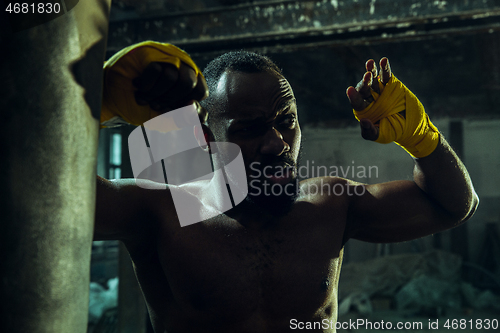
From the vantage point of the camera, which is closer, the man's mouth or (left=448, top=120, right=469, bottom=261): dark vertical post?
the man's mouth

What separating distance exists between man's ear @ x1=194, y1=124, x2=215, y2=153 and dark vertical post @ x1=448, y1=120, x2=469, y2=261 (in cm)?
599

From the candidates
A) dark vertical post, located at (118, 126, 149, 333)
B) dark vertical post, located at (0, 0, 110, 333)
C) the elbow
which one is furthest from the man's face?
dark vertical post, located at (118, 126, 149, 333)

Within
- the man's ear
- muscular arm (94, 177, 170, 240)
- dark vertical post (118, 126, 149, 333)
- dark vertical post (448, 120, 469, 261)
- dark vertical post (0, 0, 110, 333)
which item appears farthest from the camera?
dark vertical post (448, 120, 469, 261)

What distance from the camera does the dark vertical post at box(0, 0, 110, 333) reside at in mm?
438

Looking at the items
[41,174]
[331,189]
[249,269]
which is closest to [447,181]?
[331,189]

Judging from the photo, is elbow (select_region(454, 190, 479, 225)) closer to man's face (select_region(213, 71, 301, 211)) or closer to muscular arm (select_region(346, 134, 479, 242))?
muscular arm (select_region(346, 134, 479, 242))

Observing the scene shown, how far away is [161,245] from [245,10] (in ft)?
5.12

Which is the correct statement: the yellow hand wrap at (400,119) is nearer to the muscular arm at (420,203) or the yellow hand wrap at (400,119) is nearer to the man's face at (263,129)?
the muscular arm at (420,203)

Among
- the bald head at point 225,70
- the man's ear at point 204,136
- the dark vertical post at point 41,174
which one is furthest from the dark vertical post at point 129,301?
the dark vertical post at point 41,174

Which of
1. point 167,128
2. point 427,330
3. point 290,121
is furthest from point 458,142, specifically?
point 167,128

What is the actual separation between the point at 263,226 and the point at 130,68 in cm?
85

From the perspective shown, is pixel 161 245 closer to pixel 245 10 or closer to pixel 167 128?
pixel 167 128

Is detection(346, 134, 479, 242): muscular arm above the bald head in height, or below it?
below

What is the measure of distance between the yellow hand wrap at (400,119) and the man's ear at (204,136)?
54 centimetres
